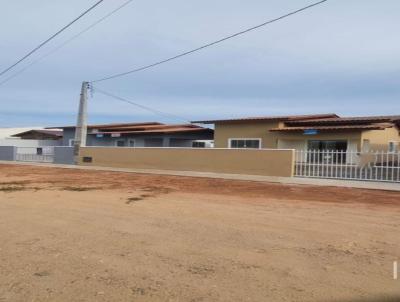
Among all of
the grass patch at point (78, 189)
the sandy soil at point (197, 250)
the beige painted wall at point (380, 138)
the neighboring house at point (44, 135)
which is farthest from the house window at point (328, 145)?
the neighboring house at point (44, 135)

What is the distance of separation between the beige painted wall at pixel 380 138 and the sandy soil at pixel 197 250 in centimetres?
1879

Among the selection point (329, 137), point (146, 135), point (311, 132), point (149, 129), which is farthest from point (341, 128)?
point (149, 129)

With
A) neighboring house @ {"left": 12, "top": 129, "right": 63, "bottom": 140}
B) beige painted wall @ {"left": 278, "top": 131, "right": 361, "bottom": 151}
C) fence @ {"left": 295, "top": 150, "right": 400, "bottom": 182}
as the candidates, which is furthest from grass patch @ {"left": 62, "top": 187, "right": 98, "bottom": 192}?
neighboring house @ {"left": 12, "top": 129, "right": 63, "bottom": 140}

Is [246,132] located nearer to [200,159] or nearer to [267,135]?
[267,135]

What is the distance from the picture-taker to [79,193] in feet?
55.2

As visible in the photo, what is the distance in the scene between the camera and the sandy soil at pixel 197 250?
5961 mm

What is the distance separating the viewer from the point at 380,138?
1375 inches

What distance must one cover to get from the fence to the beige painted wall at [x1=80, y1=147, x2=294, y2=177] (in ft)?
3.46

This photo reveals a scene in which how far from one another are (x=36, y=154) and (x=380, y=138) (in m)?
27.3

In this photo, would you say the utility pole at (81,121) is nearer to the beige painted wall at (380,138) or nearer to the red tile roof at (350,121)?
the red tile roof at (350,121)

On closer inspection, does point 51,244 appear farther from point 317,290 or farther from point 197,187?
point 197,187

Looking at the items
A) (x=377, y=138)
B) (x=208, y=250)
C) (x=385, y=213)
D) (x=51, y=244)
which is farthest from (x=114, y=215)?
(x=377, y=138)

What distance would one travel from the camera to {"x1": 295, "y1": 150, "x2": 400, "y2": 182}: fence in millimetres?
20719

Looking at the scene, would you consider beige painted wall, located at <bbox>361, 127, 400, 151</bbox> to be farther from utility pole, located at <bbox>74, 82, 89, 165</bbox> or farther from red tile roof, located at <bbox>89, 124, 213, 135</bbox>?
utility pole, located at <bbox>74, 82, 89, 165</bbox>
